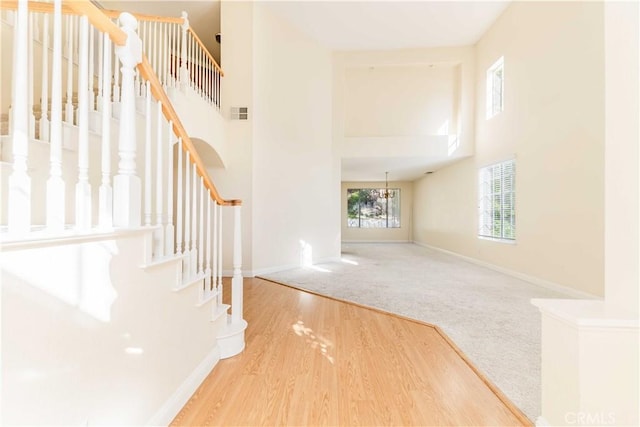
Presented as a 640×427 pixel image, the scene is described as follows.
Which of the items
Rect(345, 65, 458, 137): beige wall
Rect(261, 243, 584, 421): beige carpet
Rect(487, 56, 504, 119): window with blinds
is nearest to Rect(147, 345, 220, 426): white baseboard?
Rect(261, 243, 584, 421): beige carpet

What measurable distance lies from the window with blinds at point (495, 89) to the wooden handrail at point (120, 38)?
5.74 m

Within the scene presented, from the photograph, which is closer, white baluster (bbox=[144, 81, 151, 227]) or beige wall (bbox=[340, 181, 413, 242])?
white baluster (bbox=[144, 81, 151, 227])

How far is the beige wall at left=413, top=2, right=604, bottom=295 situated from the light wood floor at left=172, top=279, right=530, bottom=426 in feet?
8.46

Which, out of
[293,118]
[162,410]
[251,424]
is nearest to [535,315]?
[251,424]

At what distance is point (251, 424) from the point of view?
1.32 meters

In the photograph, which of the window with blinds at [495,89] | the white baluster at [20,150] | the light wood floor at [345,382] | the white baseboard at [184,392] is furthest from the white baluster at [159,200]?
the window with blinds at [495,89]

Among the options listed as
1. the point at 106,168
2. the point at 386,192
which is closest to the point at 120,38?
the point at 106,168

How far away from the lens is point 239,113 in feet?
14.7

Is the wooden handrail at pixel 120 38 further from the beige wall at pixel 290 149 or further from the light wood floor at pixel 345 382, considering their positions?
the beige wall at pixel 290 149

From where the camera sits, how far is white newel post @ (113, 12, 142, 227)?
3.68ft

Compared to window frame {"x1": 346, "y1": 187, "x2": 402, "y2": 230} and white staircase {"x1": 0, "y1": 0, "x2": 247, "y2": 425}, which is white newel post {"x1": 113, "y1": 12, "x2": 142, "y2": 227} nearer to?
white staircase {"x1": 0, "y1": 0, "x2": 247, "y2": 425}

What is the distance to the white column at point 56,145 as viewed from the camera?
2.64ft

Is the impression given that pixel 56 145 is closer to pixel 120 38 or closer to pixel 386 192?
pixel 120 38

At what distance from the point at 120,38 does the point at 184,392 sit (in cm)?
174
